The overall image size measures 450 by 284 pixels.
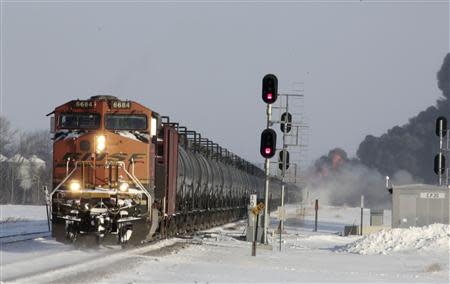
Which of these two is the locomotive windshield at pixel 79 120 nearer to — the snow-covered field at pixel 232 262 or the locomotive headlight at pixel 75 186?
the locomotive headlight at pixel 75 186

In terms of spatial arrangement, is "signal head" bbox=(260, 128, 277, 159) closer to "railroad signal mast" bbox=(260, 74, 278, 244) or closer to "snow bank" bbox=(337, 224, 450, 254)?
"railroad signal mast" bbox=(260, 74, 278, 244)

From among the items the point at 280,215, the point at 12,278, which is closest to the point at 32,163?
the point at 280,215

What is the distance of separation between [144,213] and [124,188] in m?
0.93

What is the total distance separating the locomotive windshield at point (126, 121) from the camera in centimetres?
2414

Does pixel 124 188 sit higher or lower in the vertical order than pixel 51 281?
higher

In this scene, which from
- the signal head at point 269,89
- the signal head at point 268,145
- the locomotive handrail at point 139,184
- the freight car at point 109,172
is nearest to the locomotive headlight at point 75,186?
the freight car at point 109,172

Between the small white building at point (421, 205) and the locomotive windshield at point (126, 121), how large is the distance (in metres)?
18.2

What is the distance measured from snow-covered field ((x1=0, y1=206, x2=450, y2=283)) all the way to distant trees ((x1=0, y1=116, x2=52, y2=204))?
75.8 meters

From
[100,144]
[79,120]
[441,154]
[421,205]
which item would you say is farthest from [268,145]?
[441,154]

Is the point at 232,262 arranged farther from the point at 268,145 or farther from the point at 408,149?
the point at 408,149

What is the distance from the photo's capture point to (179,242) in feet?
97.4

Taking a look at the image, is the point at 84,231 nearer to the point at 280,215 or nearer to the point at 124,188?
the point at 124,188

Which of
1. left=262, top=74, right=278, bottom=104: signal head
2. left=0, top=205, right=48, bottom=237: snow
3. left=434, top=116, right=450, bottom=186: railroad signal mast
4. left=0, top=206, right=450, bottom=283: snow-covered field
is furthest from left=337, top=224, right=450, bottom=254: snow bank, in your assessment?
left=0, top=205, right=48, bottom=237: snow

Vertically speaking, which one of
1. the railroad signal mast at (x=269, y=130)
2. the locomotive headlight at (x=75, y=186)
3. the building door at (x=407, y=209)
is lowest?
the building door at (x=407, y=209)
